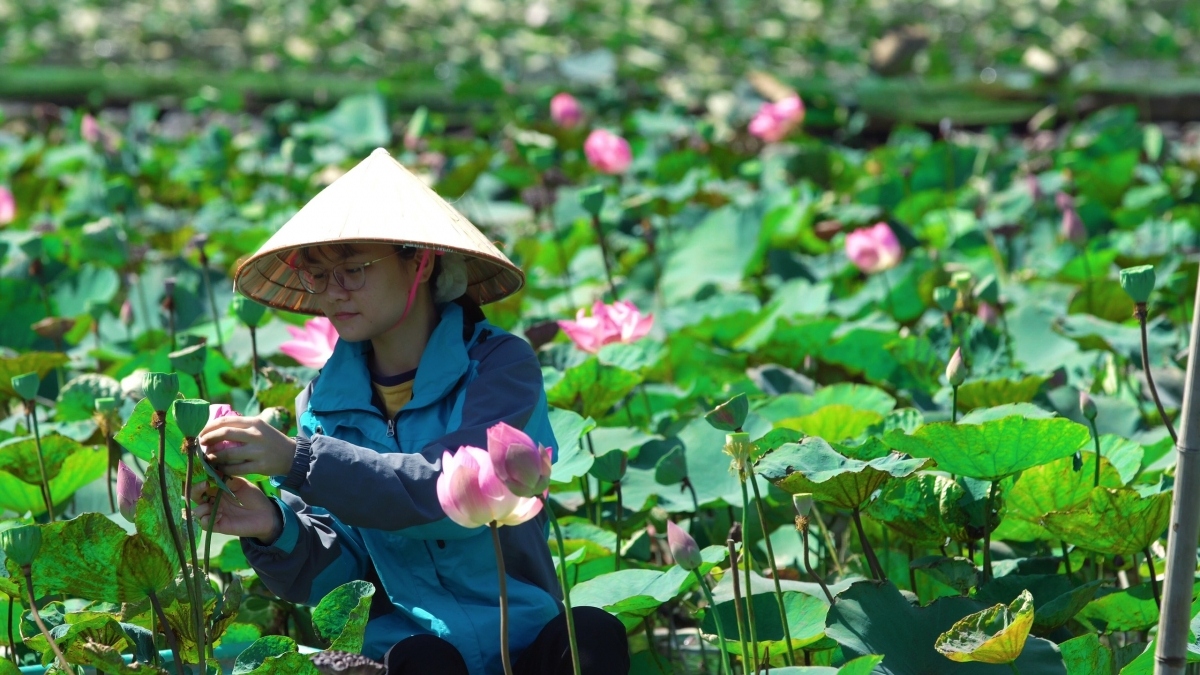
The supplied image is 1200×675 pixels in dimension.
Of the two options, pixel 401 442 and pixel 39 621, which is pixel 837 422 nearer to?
pixel 401 442

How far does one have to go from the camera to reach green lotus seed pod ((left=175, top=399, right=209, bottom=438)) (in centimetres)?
107

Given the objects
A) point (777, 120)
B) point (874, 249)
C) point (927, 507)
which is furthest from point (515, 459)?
point (777, 120)

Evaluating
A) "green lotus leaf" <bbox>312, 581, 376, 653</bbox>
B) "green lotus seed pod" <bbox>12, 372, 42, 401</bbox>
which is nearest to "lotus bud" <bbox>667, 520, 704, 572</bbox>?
"green lotus leaf" <bbox>312, 581, 376, 653</bbox>

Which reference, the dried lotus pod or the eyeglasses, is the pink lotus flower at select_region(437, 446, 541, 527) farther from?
the eyeglasses

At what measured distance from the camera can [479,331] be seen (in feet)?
4.65

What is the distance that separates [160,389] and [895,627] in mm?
684

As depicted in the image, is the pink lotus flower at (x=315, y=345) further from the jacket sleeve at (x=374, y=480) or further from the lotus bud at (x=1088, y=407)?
the lotus bud at (x=1088, y=407)

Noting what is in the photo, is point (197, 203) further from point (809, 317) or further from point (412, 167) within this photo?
point (809, 317)

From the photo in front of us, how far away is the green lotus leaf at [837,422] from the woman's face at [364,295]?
1.96 ft

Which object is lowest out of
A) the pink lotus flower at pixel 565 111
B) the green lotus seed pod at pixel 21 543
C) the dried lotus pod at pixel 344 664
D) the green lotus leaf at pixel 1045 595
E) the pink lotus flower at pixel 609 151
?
the pink lotus flower at pixel 565 111

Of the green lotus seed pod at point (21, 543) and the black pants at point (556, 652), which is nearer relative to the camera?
the green lotus seed pod at point (21, 543)

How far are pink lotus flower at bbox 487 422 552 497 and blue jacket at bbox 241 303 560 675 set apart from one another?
0.86ft

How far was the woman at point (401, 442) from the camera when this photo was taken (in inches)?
48.6

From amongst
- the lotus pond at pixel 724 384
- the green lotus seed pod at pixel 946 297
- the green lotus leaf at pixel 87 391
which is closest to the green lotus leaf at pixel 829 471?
the lotus pond at pixel 724 384
